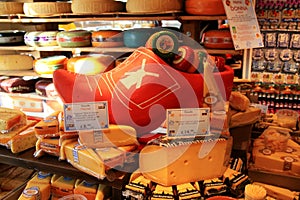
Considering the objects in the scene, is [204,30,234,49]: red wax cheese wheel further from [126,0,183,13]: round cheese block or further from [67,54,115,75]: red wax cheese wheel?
[67,54,115,75]: red wax cheese wheel

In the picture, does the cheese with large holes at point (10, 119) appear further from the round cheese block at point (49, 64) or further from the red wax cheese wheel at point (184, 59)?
the round cheese block at point (49, 64)

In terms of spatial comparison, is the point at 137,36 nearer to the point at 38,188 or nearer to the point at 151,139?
the point at 151,139

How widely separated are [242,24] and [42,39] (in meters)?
2.08

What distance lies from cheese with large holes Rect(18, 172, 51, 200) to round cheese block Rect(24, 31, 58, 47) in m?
1.97

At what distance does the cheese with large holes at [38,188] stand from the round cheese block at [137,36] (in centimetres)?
152

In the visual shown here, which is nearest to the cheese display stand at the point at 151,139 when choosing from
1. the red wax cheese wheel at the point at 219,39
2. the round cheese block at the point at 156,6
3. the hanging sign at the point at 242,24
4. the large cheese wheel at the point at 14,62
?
the hanging sign at the point at 242,24

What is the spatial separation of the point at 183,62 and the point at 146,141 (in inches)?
14.2

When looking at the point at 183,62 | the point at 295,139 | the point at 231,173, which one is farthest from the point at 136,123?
the point at 295,139

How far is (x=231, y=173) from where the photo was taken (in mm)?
1271

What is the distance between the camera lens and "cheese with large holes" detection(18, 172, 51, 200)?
1.28 meters

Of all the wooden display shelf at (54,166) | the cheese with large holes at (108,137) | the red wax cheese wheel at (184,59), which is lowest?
the wooden display shelf at (54,166)

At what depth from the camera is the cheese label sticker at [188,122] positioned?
119 cm

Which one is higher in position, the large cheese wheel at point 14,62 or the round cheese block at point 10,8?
the round cheese block at point 10,8

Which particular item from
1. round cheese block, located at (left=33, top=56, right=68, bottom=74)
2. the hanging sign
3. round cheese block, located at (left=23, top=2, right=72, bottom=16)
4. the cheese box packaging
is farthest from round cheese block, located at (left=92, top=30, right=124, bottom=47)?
the cheese box packaging
